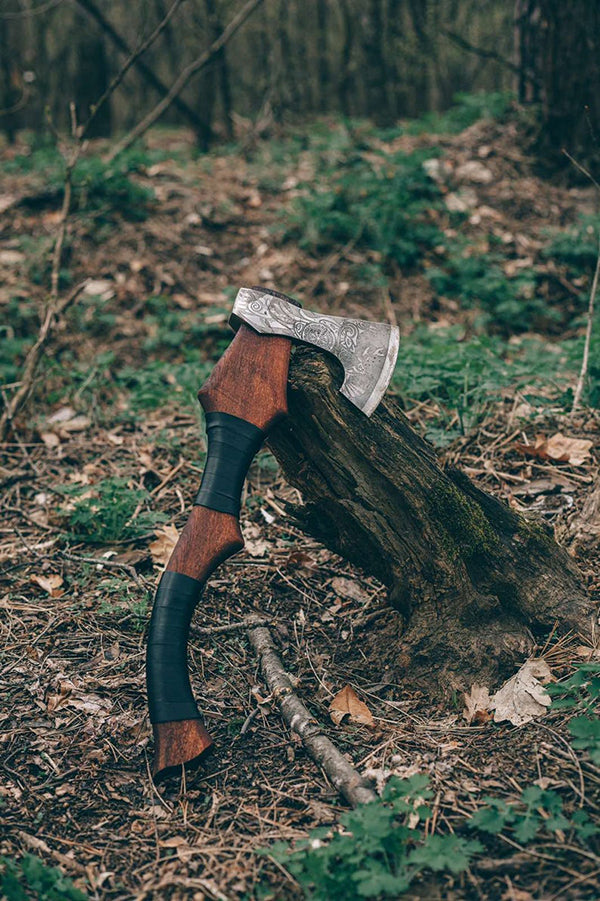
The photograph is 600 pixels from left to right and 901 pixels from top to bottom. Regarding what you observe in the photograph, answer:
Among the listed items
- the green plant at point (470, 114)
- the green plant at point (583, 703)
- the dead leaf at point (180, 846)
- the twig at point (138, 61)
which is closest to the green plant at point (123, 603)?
the dead leaf at point (180, 846)

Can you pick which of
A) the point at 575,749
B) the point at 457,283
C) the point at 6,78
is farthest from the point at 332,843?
the point at 6,78

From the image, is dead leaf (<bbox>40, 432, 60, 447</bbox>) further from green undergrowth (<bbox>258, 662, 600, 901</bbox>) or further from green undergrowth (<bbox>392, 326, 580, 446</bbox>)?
green undergrowth (<bbox>258, 662, 600, 901</bbox>)

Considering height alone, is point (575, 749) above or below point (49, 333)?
below

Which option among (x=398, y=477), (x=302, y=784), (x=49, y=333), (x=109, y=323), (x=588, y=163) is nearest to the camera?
(x=302, y=784)

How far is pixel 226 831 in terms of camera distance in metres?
2.19

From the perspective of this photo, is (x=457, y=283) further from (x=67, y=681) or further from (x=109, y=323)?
(x=67, y=681)

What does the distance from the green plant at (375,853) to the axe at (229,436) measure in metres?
0.50

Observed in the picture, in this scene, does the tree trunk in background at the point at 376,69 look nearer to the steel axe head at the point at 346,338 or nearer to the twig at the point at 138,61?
the twig at the point at 138,61

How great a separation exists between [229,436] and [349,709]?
101 cm

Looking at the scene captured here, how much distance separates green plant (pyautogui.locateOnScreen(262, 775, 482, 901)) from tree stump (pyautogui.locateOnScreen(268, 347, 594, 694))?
728 millimetres

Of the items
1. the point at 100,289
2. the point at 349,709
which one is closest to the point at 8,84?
the point at 100,289

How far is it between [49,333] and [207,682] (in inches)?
99.9

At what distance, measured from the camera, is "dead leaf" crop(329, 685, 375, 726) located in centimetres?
259

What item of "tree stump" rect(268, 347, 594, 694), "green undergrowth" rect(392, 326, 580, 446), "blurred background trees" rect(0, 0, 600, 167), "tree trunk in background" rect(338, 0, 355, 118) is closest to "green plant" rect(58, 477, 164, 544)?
"tree stump" rect(268, 347, 594, 694)
